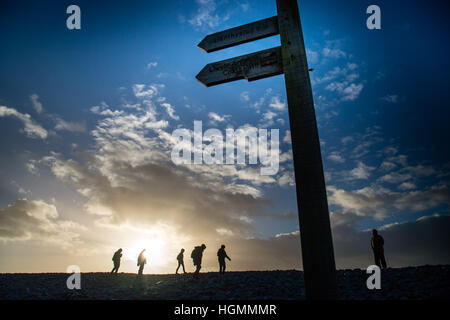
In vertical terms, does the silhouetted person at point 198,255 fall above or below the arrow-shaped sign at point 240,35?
below

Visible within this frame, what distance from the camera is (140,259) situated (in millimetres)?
14711

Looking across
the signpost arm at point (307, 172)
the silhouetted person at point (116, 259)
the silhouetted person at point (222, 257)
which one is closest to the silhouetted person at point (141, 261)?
the silhouetted person at point (116, 259)

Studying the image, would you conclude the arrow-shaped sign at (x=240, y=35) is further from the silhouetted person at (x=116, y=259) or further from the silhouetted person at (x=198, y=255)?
the silhouetted person at (x=116, y=259)

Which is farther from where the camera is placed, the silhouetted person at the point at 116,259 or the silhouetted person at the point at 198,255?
the silhouetted person at the point at 116,259

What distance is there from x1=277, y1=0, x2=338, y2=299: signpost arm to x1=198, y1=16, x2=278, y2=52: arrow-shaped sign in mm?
388

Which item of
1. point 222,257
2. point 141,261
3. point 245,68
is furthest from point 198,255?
point 245,68

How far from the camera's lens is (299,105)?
4.12m

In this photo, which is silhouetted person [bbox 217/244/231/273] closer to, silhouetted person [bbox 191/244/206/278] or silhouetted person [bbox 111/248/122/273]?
silhouetted person [bbox 191/244/206/278]

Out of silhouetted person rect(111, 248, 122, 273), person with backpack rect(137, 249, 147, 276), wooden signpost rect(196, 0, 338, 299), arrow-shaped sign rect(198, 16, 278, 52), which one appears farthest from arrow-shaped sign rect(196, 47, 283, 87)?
silhouetted person rect(111, 248, 122, 273)

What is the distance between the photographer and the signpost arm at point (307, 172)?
3549mm
